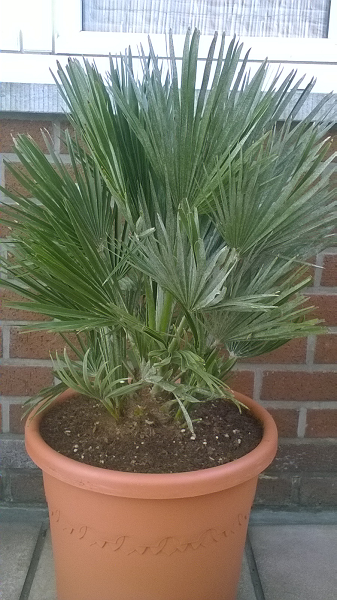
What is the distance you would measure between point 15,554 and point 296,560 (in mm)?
693

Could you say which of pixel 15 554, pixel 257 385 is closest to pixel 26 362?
pixel 15 554

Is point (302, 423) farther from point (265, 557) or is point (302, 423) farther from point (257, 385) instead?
point (265, 557)

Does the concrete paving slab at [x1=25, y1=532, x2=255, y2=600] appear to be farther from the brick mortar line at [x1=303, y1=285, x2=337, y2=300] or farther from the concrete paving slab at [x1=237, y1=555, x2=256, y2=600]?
the brick mortar line at [x1=303, y1=285, x2=337, y2=300]

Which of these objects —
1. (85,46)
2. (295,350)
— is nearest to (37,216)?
(85,46)

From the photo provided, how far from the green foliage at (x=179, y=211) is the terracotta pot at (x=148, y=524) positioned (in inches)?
5.3

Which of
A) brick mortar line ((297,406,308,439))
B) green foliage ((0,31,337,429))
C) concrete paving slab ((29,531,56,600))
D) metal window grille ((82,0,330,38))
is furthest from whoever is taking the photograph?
brick mortar line ((297,406,308,439))

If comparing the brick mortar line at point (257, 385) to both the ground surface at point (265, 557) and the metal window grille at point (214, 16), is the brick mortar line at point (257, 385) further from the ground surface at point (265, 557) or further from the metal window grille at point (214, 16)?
the metal window grille at point (214, 16)

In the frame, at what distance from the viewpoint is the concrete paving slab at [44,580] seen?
130 cm

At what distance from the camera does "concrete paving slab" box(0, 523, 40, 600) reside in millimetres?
1317

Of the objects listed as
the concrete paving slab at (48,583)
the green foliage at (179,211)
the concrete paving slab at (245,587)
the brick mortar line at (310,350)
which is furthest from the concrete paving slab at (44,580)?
the brick mortar line at (310,350)

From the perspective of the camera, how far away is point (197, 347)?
1.06 m

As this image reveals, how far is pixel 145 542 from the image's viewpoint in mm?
1032

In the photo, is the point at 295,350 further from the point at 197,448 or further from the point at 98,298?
the point at 98,298

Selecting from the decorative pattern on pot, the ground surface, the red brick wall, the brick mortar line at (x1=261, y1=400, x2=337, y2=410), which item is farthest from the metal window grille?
the ground surface
